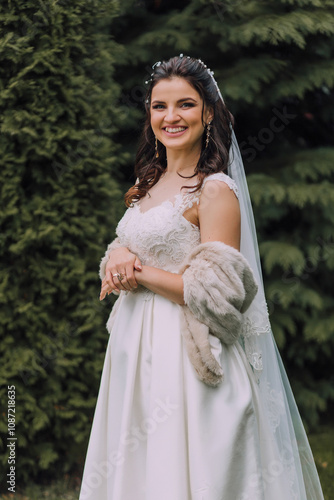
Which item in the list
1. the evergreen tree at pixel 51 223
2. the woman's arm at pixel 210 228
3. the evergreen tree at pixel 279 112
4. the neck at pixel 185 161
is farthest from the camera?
the evergreen tree at pixel 279 112

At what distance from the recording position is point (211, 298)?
2.30 meters

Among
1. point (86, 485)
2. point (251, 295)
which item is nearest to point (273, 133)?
point (251, 295)

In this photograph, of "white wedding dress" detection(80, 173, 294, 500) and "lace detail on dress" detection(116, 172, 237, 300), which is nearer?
"white wedding dress" detection(80, 173, 294, 500)

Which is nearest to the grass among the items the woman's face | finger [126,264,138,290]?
finger [126,264,138,290]

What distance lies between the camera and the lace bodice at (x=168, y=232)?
251 centimetres

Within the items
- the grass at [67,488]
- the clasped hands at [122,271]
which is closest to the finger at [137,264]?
the clasped hands at [122,271]

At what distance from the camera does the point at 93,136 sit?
13.4ft

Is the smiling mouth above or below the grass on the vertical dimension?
above

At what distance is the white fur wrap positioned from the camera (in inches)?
90.8

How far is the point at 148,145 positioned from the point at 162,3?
311cm

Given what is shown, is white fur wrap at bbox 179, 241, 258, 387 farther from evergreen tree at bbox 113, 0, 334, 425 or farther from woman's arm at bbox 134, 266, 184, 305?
evergreen tree at bbox 113, 0, 334, 425

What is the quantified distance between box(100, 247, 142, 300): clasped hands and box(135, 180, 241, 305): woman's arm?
3 centimetres

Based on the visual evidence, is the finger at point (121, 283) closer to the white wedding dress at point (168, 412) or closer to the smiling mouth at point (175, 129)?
the white wedding dress at point (168, 412)

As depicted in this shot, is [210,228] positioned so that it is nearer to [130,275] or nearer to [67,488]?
[130,275]
